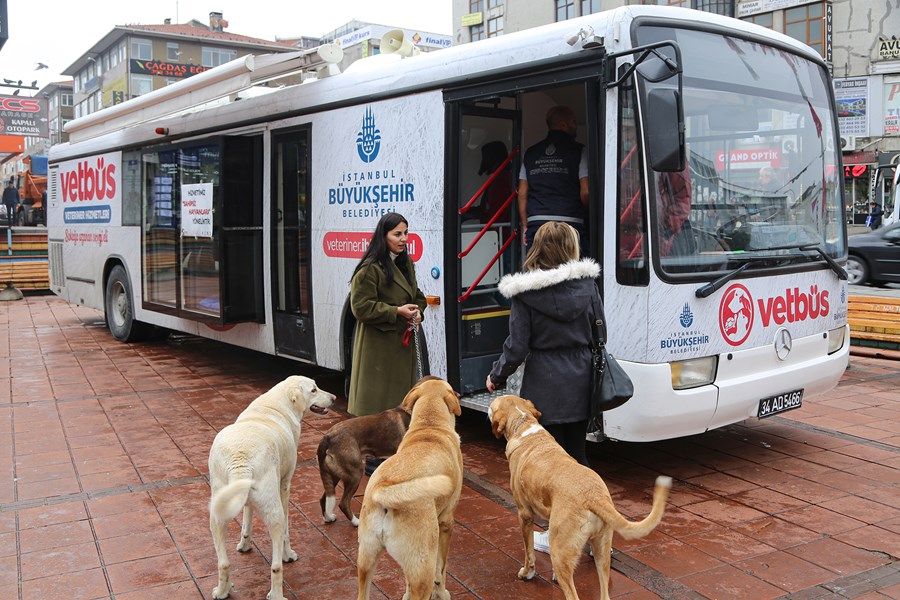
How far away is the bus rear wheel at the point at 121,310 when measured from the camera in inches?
440

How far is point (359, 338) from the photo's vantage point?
545 cm

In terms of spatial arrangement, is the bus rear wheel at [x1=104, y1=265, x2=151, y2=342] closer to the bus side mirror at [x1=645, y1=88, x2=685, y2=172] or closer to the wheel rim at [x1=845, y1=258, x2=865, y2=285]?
the bus side mirror at [x1=645, y1=88, x2=685, y2=172]

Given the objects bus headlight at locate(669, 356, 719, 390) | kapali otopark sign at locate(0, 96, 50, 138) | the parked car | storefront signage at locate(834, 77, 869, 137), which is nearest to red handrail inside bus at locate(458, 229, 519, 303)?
bus headlight at locate(669, 356, 719, 390)

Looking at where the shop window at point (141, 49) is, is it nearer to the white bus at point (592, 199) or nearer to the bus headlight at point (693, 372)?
the white bus at point (592, 199)

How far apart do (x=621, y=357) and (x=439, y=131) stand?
2180mm

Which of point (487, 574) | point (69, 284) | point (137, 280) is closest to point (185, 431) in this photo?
point (487, 574)

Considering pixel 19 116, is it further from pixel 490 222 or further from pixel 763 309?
pixel 763 309

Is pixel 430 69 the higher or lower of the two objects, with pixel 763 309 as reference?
higher

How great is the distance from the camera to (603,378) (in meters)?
4.51

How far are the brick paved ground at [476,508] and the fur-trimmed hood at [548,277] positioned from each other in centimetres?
136

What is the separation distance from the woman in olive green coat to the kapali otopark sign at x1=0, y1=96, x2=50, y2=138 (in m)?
48.2

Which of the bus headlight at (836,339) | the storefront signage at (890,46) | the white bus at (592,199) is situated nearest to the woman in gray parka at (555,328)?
the white bus at (592,199)

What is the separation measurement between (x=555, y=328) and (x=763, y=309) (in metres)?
1.76

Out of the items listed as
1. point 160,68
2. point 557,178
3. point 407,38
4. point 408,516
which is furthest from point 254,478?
point 160,68
